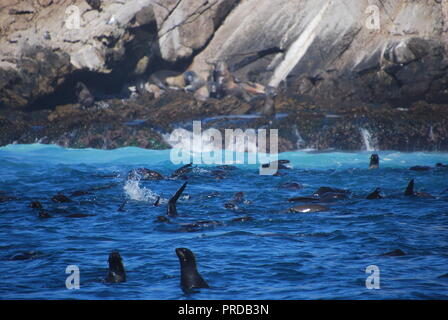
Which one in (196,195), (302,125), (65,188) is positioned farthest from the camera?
(302,125)

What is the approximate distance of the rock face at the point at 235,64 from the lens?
21.3 m

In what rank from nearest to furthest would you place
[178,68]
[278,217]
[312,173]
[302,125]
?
1. [278,217]
2. [312,173]
3. [302,125]
4. [178,68]

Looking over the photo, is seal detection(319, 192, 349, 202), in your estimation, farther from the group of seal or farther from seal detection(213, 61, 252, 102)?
seal detection(213, 61, 252, 102)

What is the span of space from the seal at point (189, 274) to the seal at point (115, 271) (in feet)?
2.46

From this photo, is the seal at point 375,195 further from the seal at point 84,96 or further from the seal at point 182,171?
the seal at point 84,96

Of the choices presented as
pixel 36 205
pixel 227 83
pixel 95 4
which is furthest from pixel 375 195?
pixel 95 4

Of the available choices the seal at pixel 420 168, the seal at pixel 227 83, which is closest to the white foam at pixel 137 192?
the seal at pixel 420 168

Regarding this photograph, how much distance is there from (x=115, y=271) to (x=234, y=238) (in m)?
2.48

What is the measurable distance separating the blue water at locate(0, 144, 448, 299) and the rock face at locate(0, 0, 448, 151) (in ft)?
17.5

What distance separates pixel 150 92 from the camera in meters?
26.8

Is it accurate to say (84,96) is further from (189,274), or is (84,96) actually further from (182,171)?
(189,274)

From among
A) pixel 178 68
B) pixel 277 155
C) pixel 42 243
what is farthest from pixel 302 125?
pixel 42 243
